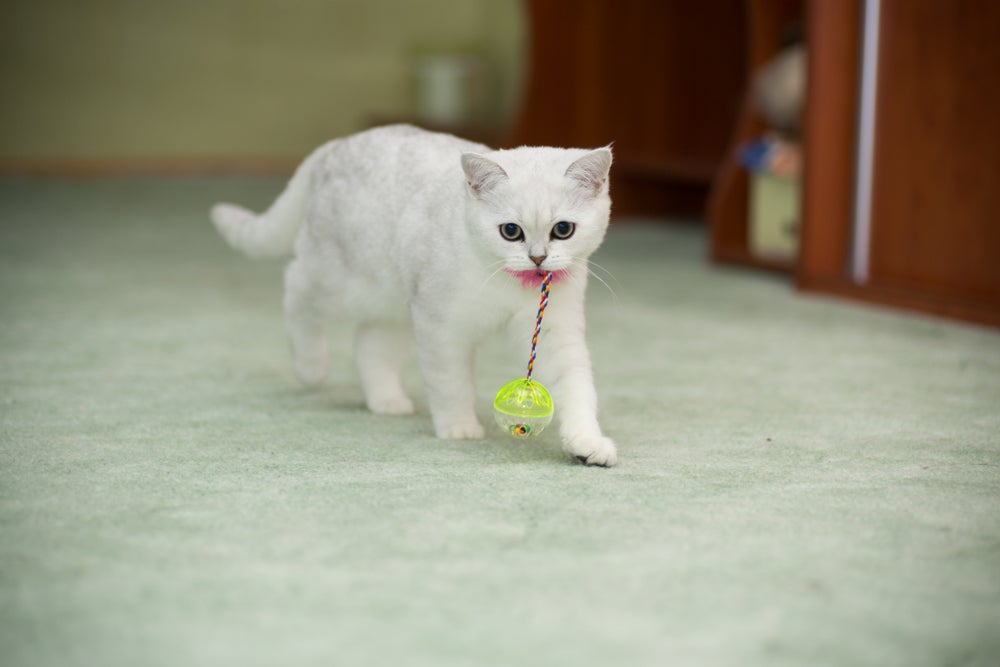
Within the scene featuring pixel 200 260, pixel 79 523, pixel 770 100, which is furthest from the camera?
pixel 200 260

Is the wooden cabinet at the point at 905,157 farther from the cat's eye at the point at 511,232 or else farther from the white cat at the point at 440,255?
the cat's eye at the point at 511,232

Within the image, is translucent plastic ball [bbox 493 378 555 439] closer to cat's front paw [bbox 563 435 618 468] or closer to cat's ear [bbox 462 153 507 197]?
cat's front paw [bbox 563 435 618 468]

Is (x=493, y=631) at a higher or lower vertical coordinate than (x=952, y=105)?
lower

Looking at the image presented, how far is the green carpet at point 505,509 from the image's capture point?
49.5 inches

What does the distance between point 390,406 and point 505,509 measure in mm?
631

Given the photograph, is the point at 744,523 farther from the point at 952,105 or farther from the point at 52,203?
the point at 52,203

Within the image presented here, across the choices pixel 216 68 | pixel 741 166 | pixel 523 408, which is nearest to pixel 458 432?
pixel 523 408

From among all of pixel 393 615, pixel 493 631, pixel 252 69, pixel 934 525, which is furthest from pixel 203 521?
pixel 252 69

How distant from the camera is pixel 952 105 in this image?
3055 millimetres

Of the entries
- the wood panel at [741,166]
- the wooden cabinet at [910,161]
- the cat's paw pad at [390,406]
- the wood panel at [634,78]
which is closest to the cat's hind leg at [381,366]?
the cat's paw pad at [390,406]

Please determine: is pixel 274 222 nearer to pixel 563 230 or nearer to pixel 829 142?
pixel 563 230

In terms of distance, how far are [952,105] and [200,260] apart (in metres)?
2.36

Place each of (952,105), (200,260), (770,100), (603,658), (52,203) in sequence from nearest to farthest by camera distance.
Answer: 1. (603,658)
2. (952,105)
3. (770,100)
4. (200,260)
5. (52,203)

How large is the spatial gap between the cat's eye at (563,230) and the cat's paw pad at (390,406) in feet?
1.87
